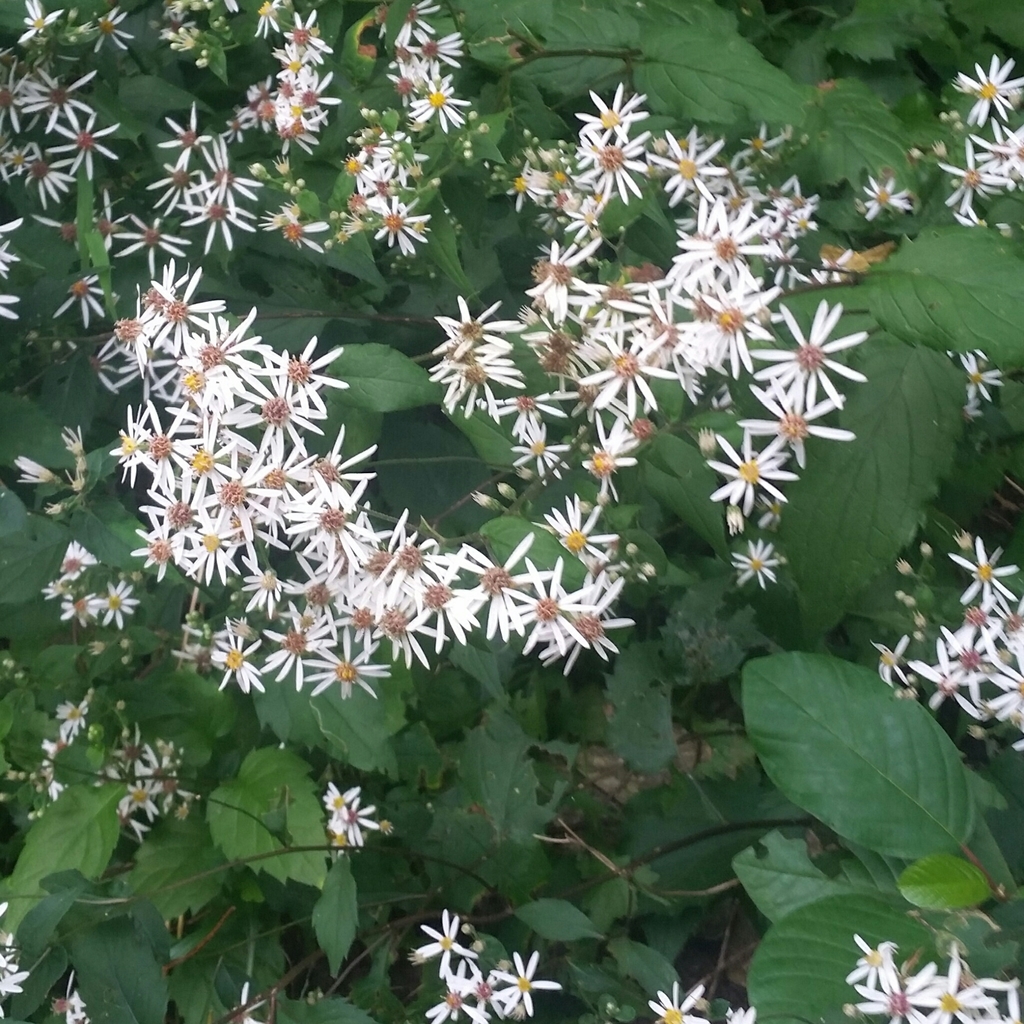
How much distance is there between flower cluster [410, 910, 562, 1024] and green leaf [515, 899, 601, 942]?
0.05 meters

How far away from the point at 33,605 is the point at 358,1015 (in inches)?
37.3

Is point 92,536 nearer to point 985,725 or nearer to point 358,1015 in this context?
point 358,1015

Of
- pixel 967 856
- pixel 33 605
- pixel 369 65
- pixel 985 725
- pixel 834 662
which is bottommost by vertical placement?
pixel 33 605

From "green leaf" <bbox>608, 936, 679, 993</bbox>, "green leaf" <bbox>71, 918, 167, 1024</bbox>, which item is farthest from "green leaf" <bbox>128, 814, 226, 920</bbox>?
"green leaf" <bbox>608, 936, 679, 993</bbox>

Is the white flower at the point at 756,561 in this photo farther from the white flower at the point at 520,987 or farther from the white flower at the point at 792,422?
the white flower at the point at 520,987

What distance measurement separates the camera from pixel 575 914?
130 centimetres

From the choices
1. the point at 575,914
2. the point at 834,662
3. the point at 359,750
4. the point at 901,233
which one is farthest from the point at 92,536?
the point at 901,233

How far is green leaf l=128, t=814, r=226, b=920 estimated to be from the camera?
153cm

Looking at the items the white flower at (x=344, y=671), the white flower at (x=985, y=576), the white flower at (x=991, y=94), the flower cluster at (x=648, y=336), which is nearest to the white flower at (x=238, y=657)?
the white flower at (x=344, y=671)

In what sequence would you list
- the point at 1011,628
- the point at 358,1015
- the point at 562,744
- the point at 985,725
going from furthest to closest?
the point at 562,744, the point at 985,725, the point at 358,1015, the point at 1011,628

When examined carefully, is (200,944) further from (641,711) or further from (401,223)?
(401,223)

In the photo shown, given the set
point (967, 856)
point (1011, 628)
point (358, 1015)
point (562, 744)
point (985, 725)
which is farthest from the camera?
point (562, 744)

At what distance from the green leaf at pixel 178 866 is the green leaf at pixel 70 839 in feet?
0.24

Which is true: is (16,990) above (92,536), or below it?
below
